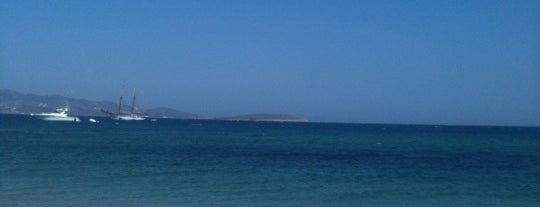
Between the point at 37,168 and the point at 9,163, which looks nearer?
the point at 37,168

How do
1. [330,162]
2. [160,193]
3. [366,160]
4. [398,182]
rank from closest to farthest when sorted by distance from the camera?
[160,193], [398,182], [330,162], [366,160]

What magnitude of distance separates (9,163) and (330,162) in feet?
64.3

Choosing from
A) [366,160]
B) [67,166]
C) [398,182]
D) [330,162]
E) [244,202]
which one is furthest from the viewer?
[366,160]

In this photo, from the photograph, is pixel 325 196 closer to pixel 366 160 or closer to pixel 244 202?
pixel 244 202

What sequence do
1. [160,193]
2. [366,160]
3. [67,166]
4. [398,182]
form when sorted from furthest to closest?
[366,160], [67,166], [398,182], [160,193]

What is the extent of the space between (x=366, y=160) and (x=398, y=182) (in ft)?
51.0

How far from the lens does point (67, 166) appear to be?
118 ft

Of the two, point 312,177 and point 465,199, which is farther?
point 312,177

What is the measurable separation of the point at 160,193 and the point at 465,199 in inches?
459

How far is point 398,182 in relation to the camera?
3309cm

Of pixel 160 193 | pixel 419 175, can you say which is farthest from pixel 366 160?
pixel 160 193

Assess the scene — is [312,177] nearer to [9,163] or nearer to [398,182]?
[398,182]

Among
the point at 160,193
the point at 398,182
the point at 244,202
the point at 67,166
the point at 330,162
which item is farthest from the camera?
the point at 330,162

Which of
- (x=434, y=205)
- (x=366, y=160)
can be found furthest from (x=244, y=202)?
(x=366, y=160)
